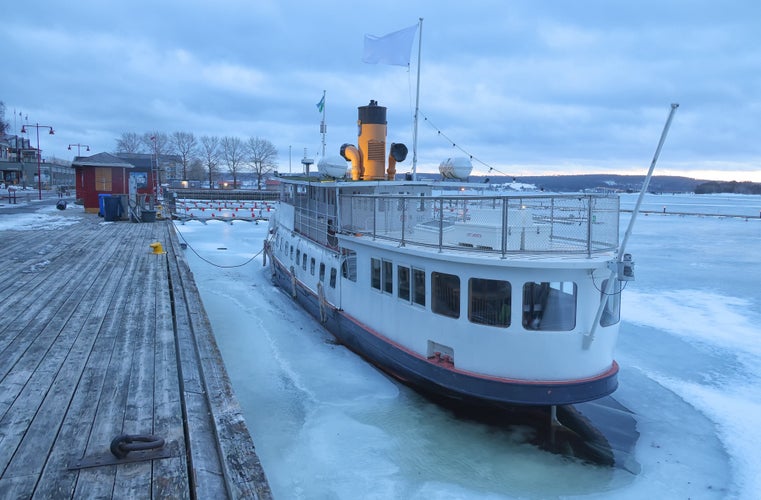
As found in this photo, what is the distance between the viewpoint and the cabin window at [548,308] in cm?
936

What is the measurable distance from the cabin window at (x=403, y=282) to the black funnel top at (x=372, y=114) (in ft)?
21.5

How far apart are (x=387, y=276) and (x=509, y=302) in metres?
3.35

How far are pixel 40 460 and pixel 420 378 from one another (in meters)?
7.17

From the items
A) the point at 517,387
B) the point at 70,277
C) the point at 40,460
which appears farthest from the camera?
the point at 70,277

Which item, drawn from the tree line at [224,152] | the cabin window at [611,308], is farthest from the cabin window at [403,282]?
the tree line at [224,152]

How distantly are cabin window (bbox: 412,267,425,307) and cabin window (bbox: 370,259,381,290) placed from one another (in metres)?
1.53

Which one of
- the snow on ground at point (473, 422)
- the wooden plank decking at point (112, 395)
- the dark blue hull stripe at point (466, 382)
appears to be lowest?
the snow on ground at point (473, 422)

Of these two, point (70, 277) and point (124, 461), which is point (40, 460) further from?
point (70, 277)

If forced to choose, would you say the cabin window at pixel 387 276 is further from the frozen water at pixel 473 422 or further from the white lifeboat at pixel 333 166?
the white lifeboat at pixel 333 166

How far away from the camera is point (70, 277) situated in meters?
13.3

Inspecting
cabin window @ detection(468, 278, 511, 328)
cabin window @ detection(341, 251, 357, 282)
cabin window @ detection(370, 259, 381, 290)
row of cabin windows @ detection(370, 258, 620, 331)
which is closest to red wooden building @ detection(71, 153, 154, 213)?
cabin window @ detection(341, 251, 357, 282)

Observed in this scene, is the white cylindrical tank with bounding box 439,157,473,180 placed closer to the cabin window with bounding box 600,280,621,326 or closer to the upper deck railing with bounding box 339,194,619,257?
the upper deck railing with bounding box 339,194,619,257

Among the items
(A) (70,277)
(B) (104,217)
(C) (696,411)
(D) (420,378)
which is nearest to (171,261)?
(A) (70,277)

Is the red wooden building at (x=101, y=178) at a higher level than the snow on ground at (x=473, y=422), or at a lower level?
higher
